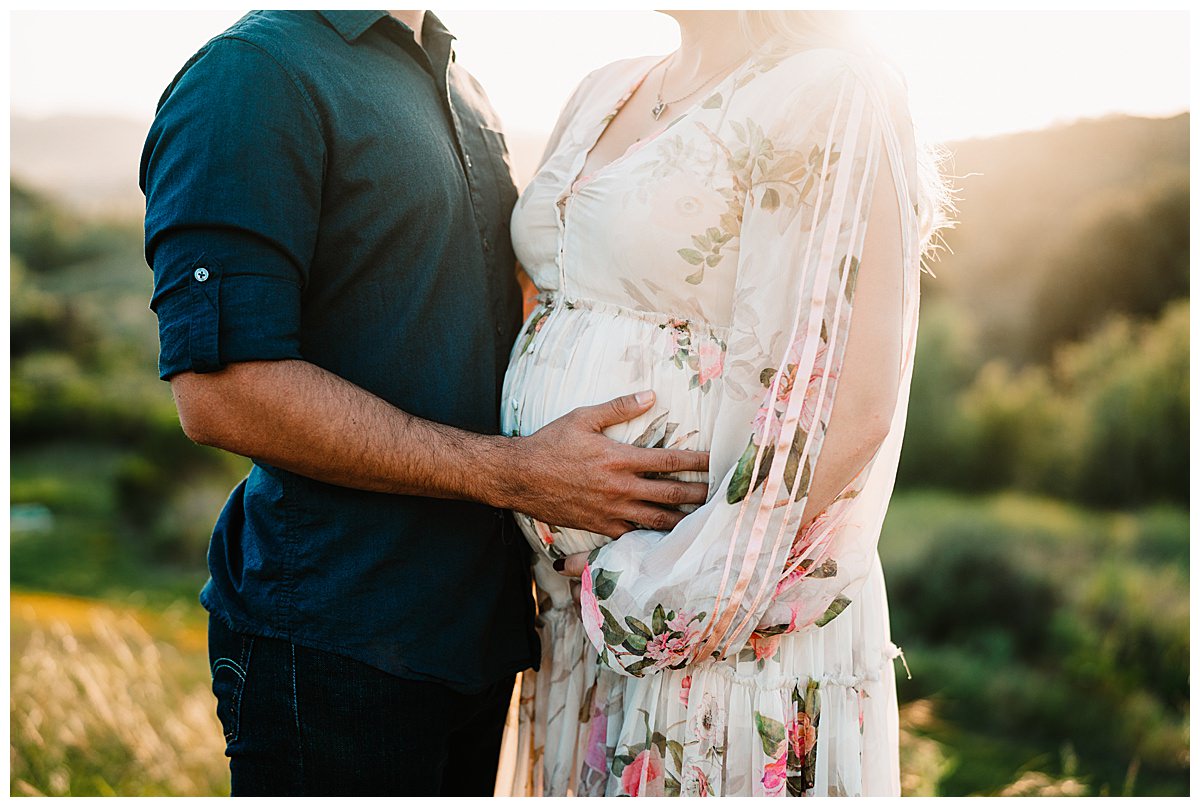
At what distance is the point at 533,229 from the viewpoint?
1.66 metres

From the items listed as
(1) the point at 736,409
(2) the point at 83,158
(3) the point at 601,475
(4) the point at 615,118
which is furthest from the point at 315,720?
(2) the point at 83,158

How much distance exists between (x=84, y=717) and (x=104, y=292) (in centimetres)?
369

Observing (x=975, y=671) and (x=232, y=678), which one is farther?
(x=975, y=671)

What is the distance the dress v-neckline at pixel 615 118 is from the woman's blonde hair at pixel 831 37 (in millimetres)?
42

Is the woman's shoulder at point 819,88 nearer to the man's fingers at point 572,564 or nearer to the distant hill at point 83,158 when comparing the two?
the man's fingers at point 572,564

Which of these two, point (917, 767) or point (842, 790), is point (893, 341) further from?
point (917, 767)

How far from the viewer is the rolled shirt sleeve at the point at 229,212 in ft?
4.39

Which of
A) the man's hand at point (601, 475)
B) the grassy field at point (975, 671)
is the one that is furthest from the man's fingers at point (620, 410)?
the grassy field at point (975, 671)

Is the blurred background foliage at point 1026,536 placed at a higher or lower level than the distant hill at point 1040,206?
lower

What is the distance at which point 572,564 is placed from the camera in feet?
5.10

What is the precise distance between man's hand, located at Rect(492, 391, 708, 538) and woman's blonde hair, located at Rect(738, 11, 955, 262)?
0.51 metres

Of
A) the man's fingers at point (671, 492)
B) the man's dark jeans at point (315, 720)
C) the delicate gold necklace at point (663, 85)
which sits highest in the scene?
the delicate gold necklace at point (663, 85)

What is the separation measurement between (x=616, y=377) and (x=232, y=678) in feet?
2.68

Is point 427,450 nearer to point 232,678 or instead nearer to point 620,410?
point 620,410
